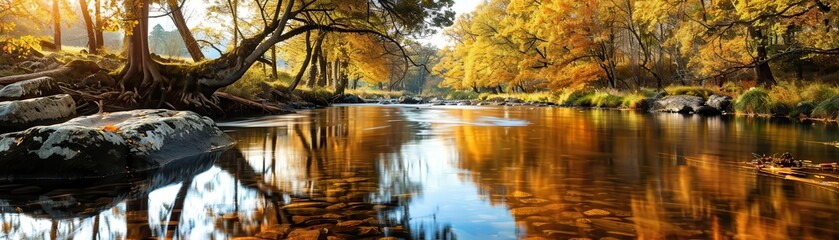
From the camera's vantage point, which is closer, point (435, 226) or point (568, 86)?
point (435, 226)

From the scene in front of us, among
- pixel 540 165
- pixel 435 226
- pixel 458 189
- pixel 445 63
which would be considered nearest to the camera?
pixel 435 226

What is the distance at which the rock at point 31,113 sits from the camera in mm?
8875

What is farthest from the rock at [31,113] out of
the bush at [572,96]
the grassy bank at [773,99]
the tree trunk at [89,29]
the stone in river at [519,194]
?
the bush at [572,96]

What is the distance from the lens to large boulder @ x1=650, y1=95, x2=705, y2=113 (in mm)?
23219

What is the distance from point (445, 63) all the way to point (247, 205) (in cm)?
6588

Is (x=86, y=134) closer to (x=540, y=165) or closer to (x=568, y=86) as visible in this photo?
(x=540, y=165)

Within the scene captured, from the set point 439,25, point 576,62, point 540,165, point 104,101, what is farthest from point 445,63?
point 540,165

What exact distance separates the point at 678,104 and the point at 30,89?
24.6 meters

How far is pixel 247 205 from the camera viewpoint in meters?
4.29

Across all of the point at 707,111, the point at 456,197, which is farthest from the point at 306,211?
the point at 707,111

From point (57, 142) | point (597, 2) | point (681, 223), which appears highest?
point (597, 2)

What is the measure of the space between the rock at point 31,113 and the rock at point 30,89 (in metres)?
1.76

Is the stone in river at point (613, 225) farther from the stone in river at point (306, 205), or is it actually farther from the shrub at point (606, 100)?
the shrub at point (606, 100)

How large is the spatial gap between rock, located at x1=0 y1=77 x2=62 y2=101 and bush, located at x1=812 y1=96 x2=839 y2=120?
73.1 feet
